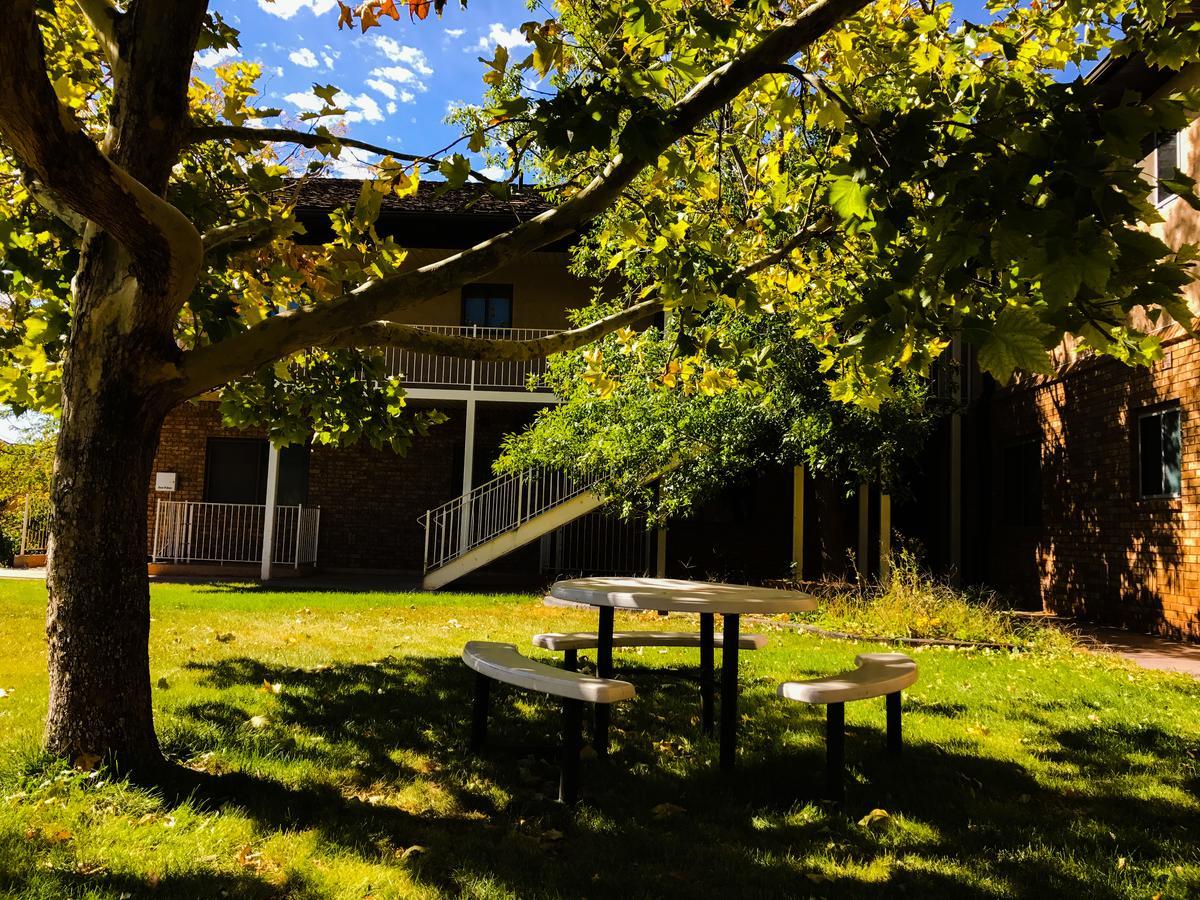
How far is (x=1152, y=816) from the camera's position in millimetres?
3344

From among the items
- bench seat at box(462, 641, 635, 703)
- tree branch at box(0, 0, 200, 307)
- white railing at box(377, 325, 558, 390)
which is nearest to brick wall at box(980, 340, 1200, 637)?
bench seat at box(462, 641, 635, 703)

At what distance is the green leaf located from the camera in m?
2.12

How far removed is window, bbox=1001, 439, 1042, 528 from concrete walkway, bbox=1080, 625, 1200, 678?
2646 mm

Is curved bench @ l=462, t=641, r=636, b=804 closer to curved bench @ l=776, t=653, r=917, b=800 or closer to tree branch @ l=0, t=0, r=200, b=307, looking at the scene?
curved bench @ l=776, t=653, r=917, b=800

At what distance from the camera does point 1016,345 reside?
2.15m

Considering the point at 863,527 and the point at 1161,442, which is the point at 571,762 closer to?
the point at 1161,442

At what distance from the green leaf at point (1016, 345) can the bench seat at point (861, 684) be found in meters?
1.55

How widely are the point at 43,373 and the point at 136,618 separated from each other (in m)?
2.13

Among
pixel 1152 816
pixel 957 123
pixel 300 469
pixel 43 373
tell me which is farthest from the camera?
pixel 300 469

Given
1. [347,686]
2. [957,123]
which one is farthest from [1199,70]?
[347,686]

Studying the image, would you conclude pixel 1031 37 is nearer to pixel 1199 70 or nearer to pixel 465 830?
pixel 1199 70

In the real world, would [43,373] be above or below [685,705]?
above

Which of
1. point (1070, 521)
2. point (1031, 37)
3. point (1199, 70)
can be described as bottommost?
point (1070, 521)

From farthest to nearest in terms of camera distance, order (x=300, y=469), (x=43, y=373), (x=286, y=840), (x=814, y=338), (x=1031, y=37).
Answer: (x=300, y=469) → (x=814, y=338) → (x=1031, y=37) → (x=43, y=373) → (x=286, y=840)
